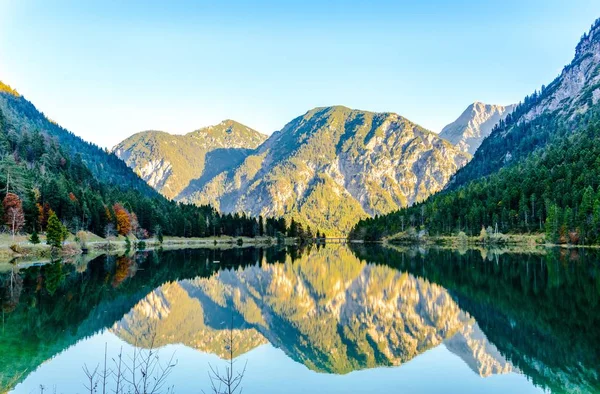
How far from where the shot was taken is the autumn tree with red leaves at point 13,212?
306 feet

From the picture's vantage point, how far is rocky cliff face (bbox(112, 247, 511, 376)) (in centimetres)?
2655

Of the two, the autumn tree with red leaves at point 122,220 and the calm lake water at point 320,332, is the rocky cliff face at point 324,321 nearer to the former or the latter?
the calm lake water at point 320,332

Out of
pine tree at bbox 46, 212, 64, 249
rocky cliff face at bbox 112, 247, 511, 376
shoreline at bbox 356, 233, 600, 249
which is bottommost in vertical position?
rocky cliff face at bbox 112, 247, 511, 376

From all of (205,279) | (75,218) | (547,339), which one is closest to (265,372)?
(547,339)

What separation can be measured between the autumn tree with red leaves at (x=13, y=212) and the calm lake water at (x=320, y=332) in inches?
1621

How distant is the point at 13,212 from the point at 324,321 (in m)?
78.8

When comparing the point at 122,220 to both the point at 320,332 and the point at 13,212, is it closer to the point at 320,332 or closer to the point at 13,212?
the point at 13,212

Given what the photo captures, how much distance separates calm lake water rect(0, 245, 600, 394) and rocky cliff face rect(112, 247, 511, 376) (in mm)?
151

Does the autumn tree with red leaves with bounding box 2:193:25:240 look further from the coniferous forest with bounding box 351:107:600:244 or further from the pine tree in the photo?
the coniferous forest with bounding box 351:107:600:244

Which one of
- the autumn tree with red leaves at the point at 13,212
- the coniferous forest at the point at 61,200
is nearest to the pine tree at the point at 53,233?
the coniferous forest at the point at 61,200

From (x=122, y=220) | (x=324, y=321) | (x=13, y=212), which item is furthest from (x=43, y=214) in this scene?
(x=324, y=321)

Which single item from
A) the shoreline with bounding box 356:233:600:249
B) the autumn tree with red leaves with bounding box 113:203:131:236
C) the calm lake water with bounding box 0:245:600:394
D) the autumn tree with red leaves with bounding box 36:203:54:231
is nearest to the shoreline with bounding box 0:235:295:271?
the autumn tree with red leaves with bounding box 113:203:131:236

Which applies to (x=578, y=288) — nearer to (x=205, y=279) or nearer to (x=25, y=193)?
(x=205, y=279)

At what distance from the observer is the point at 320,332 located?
32688mm
